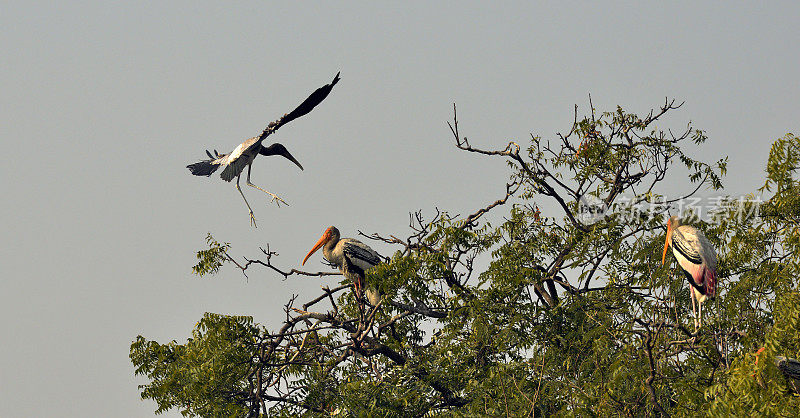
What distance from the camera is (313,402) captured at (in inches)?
371

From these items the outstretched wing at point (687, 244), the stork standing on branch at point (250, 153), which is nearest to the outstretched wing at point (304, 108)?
the stork standing on branch at point (250, 153)

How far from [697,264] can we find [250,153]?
608cm

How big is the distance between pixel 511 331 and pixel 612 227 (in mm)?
2224

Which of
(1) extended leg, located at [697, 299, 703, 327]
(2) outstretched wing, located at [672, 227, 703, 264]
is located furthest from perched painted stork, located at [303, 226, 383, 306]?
(1) extended leg, located at [697, 299, 703, 327]

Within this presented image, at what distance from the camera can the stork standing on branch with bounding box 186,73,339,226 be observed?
1106 cm

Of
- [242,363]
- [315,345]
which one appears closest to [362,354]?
[315,345]

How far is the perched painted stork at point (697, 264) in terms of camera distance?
9117 mm

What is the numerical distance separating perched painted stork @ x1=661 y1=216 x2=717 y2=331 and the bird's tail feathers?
21.4ft

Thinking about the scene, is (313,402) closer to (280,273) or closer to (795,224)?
(280,273)

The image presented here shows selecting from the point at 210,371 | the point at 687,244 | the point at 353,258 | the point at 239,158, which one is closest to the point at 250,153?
the point at 239,158

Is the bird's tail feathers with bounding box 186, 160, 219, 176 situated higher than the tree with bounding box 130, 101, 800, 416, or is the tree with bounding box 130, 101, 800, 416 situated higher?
the bird's tail feathers with bounding box 186, 160, 219, 176

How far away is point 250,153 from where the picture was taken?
11820 mm

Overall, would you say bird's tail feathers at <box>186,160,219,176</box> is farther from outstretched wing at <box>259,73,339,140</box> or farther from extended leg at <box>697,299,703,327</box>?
extended leg at <box>697,299,703,327</box>

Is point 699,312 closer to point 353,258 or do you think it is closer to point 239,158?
point 353,258
